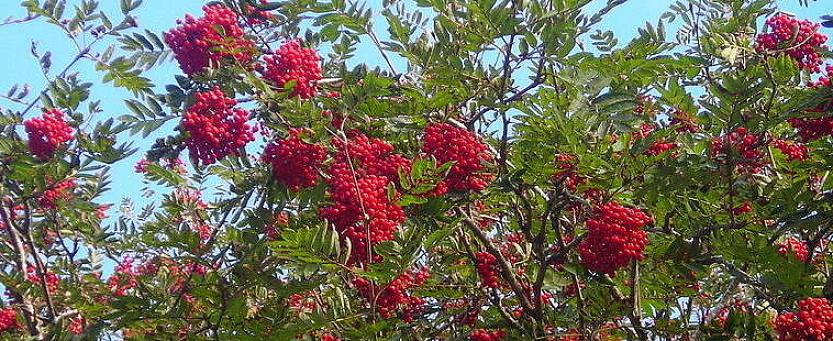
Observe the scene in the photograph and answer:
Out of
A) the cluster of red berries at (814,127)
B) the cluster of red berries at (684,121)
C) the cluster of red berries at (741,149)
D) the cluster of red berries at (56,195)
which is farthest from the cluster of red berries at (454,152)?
the cluster of red berries at (56,195)

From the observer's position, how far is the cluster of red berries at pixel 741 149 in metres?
4.50

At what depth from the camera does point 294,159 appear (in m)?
3.69

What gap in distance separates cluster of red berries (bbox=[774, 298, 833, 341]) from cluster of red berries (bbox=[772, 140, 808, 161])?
1.74 m

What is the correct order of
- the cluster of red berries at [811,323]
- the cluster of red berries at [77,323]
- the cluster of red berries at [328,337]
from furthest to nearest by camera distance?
the cluster of red berries at [77,323] < the cluster of red berries at [328,337] < the cluster of red berries at [811,323]

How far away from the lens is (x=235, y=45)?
423 centimetres

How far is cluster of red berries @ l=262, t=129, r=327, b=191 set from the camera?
3.68m

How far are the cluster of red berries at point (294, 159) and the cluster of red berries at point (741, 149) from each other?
2069 mm

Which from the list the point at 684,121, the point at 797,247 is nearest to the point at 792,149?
the point at 797,247

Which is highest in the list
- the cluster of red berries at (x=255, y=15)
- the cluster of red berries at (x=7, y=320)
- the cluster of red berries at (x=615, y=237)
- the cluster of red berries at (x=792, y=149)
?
the cluster of red berries at (x=255, y=15)

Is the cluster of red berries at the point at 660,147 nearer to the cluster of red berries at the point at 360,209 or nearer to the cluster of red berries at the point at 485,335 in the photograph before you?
the cluster of red berries at the point at 485,335

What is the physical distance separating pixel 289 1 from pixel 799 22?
3037 mm

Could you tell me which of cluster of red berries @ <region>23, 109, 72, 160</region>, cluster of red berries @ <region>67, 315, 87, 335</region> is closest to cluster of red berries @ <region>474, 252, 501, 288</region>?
cluster of red berries @ <region>23, 109, 72, 160</region>

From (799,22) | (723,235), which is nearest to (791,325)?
(723,235)

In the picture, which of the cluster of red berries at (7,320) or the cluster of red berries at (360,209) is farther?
the cluster of red berries at (7,320)
